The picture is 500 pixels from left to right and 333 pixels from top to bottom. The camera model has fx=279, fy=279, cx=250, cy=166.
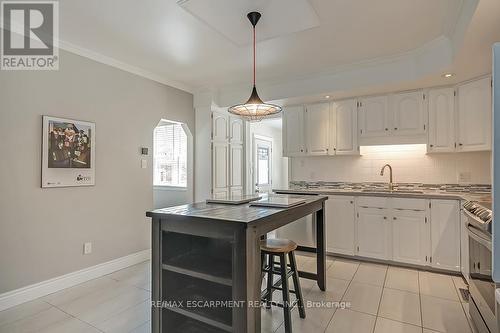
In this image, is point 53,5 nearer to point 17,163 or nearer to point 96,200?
point 17,163

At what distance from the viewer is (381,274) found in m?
3.31

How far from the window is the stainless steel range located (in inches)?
178

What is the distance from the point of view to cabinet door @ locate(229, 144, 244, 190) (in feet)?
16.5

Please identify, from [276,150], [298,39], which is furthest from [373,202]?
[276,150]

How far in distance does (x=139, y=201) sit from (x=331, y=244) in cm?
275

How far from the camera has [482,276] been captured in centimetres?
193

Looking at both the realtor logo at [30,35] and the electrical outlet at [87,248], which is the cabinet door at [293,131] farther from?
the realtor logo at [30,35]

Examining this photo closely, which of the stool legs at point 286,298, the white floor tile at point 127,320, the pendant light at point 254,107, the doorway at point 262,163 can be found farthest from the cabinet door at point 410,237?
the doorway at point 262,163

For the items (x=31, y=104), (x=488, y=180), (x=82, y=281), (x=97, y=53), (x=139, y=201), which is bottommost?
(x=82, y=281)

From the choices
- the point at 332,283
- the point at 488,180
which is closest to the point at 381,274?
the point at 332,283

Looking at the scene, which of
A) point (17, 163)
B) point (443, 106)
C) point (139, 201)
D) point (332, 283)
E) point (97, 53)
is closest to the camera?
point (17, 163)

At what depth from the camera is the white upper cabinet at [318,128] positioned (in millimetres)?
4301

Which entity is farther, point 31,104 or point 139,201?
point 139,201

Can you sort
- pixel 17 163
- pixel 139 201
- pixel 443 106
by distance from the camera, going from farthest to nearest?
1. pixel 139 201
2. pixel 443 106
3. pixel 17 163
